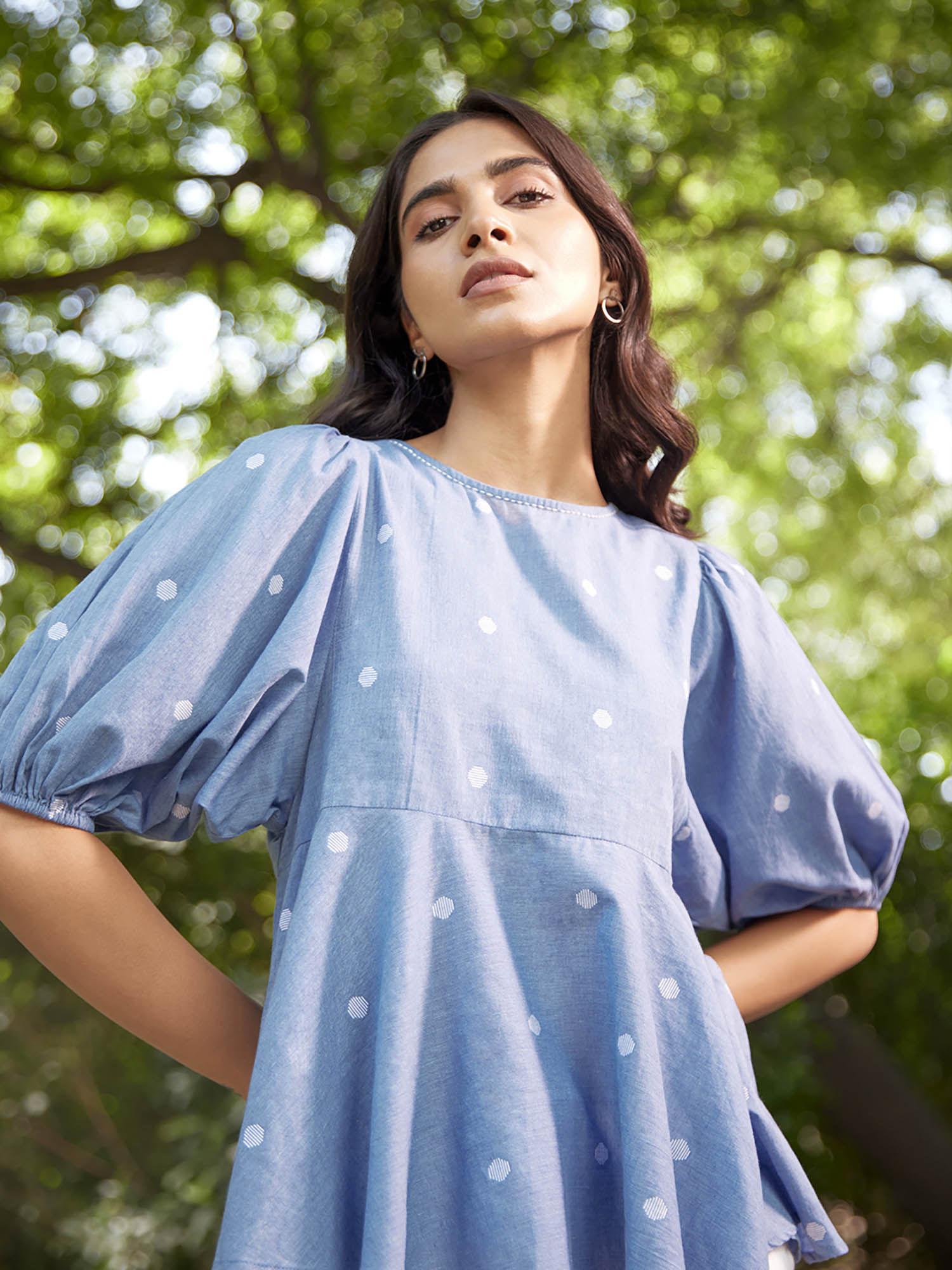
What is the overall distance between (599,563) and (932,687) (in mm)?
3603

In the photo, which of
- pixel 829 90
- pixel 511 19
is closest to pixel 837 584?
pixel 829 90

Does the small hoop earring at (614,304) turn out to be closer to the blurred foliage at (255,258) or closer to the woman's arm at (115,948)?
the woman's arm at (115,948)

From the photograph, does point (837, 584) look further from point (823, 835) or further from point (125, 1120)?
point (823, 835)

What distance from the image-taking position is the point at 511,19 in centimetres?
419

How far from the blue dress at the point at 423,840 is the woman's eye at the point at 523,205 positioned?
0.33 m

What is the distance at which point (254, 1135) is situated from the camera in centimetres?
100

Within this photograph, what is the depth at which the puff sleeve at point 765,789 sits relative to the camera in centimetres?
143

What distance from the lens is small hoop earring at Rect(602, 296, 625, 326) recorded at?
163 cm

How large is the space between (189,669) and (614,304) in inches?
33.5

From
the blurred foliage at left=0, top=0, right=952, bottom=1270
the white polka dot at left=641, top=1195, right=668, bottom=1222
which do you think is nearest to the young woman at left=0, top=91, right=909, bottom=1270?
the white polka dot at left=641, top=1195, right=668, bottom=1222

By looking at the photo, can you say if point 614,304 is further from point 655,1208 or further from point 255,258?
point 255,258

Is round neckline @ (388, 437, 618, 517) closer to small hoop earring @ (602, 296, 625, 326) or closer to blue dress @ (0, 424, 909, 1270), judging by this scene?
blue dress @ (0, 424, 909, 1270)

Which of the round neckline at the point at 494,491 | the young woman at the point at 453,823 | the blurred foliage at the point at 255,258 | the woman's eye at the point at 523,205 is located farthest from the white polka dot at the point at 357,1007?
the blurred foliage at the point at 255,258

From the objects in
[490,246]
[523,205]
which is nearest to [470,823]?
[490,246]
